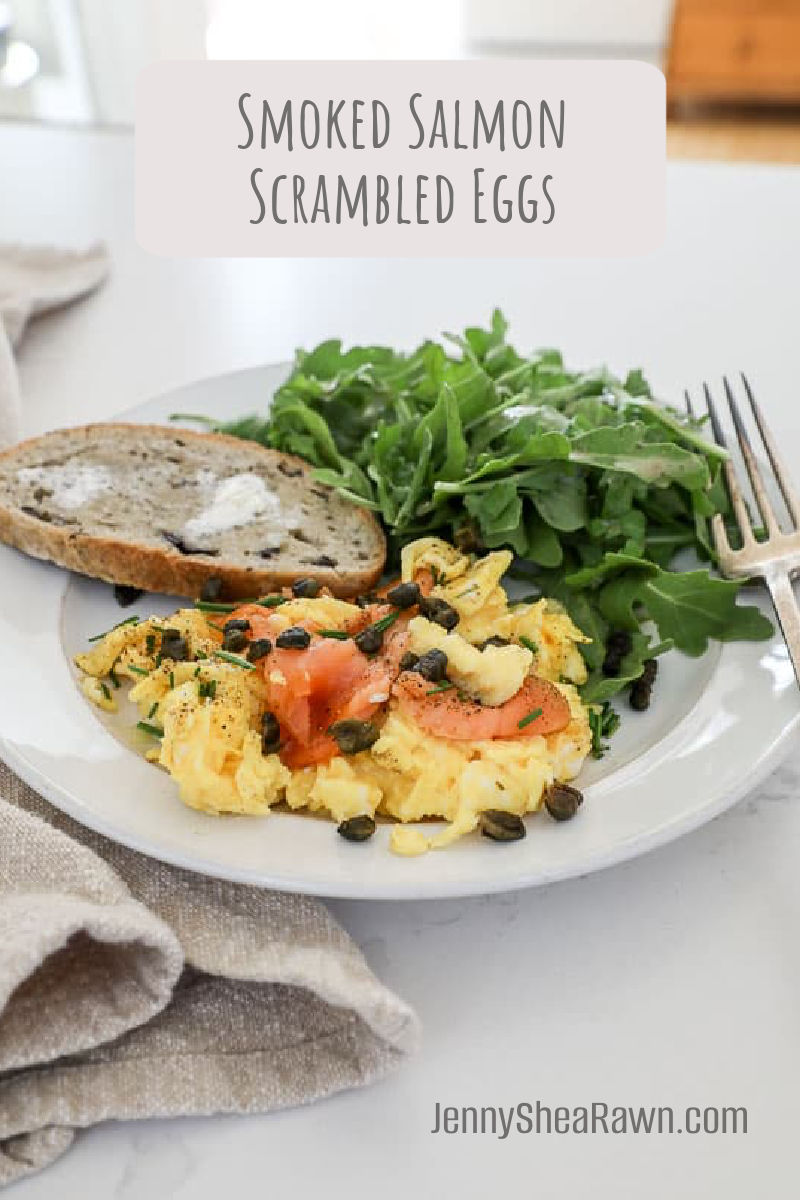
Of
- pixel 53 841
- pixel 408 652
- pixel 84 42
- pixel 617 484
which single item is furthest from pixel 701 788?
pixel 84 42

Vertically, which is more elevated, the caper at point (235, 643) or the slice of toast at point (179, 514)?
the caper at point (235, 643)

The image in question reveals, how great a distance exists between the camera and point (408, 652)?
6.11ft

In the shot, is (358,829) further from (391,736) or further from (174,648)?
(174,648)

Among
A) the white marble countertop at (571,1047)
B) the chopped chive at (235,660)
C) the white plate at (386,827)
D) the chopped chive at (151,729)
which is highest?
the chopped chive at (235,660)

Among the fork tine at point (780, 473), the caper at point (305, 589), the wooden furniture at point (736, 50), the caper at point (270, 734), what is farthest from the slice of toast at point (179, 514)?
the wooden furniture at point (736, 50)

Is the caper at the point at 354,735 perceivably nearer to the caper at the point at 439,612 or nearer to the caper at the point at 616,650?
the caper at the point at 439,612

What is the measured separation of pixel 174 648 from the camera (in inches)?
75.1

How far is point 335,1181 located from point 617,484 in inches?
50.0

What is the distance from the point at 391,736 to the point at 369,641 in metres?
0.23

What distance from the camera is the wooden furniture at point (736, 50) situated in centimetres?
771

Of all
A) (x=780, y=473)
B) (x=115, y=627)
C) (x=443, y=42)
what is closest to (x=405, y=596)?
(x=115, y=627)

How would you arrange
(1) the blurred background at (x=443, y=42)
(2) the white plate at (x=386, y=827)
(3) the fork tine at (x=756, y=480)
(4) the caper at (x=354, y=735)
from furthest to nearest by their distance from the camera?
1. (1) the blurred background at (x=443, y=42)
2. (3) the fork tine at (x=756, y=480)
3. (4) the caper at (x=354, y=735)
4. (2) the white plate at (x=386, y=827)

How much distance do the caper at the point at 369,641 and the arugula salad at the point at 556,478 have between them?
35cm

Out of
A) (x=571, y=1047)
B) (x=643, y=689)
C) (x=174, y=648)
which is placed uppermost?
(x=174, y=648)
